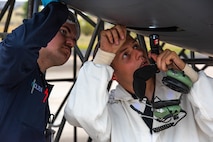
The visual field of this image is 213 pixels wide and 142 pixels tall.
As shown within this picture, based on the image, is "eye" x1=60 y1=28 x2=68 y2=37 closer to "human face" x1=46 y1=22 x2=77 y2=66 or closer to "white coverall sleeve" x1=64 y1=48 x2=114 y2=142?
"human face" x1=46 y1=22 x2=77 y2=66

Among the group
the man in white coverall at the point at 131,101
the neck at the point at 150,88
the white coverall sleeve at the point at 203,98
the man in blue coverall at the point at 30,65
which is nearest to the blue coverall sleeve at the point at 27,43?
the man in blue coverall at the point at 30,65

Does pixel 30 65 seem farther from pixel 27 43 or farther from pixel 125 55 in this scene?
pixel 125 55

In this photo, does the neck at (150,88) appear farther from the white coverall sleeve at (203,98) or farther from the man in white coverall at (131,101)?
the white coverall sleeve at (203,98)

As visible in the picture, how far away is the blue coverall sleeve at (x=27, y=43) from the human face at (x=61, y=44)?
0.30 ft

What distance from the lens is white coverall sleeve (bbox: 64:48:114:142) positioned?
53.3 inches

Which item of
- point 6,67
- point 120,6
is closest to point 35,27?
point 6,67

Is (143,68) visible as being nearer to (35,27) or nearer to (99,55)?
(99,55)

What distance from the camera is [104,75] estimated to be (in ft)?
4.46

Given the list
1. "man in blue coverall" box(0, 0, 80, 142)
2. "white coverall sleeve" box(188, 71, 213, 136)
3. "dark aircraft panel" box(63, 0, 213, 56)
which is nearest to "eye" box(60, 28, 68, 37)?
"man in blue coverall" box(0, 0, 80, 142)

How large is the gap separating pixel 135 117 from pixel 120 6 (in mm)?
358

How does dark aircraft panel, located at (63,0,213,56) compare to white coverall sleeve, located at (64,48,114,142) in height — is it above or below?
above

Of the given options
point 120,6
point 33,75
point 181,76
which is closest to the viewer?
point 120,6

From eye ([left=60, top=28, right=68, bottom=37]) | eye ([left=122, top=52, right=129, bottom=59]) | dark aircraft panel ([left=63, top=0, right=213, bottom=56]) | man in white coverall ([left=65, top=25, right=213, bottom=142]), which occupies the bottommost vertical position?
man in white coverall ([left=65, top=25, right=213, bottom=142])

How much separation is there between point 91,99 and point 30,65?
Answer: 20 centimetres
